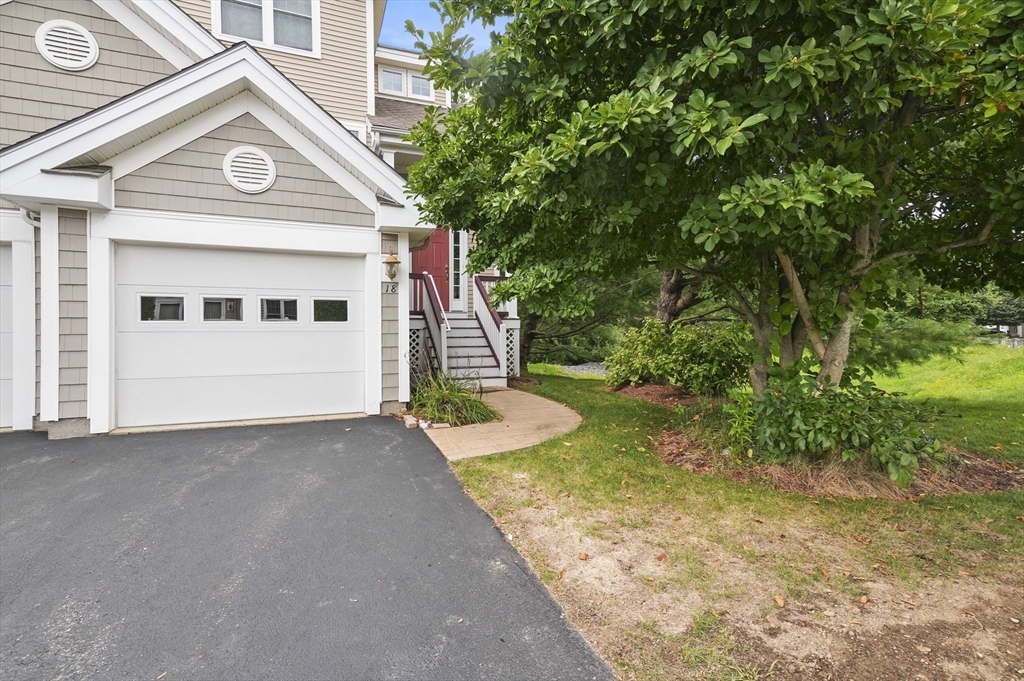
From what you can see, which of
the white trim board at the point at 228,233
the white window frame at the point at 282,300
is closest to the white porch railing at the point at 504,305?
the white trim board at the point at 228,233

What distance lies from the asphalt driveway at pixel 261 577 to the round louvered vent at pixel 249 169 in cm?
347

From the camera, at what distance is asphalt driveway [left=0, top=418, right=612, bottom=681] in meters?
2.10

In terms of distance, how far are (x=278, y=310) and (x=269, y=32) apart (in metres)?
6.49

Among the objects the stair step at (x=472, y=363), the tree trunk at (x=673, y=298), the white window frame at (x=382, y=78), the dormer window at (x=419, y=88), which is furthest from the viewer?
the dormer window at (x=419, y=88)

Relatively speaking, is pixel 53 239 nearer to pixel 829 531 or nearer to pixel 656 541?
pixel 656 541

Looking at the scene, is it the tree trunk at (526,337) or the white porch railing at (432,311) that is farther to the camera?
the tree trunk at (526,337)

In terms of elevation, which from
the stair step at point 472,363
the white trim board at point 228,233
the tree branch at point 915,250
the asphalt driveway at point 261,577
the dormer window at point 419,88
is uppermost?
the dormer window at point 419,88

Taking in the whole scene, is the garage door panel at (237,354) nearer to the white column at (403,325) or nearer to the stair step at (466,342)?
the white column at (403,325)

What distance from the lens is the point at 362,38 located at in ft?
32.2

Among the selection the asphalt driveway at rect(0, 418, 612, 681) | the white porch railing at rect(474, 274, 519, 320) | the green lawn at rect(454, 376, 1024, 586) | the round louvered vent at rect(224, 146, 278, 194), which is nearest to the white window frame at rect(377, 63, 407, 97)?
the white porch railing at rect(474, 274, 519, 320)

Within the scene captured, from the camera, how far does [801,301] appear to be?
419 centimetres

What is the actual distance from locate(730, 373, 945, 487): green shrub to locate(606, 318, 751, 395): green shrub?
351cm

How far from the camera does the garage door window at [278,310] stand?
6.21 metres

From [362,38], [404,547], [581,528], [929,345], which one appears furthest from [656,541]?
[362,38]
